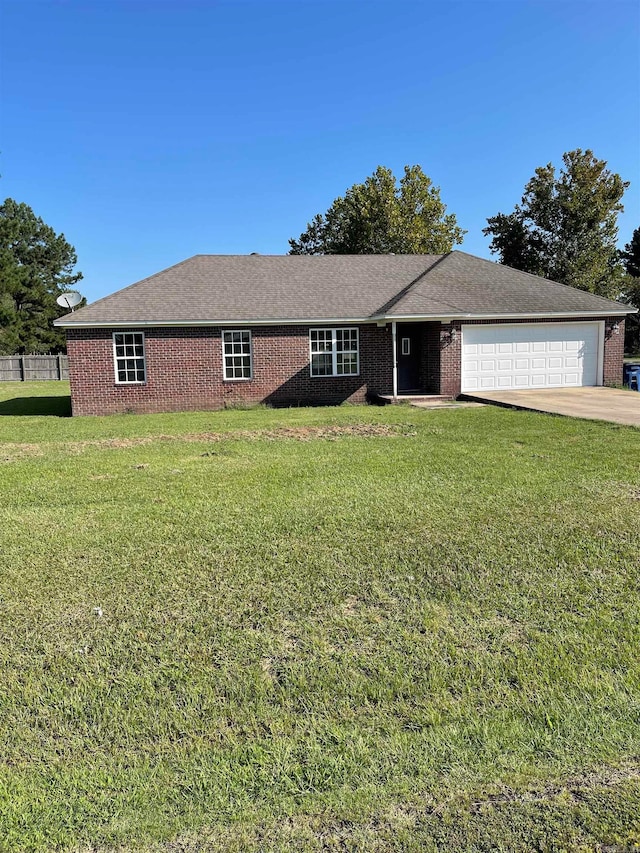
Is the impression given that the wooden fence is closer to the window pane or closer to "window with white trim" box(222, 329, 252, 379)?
"window with white trim" box(222, 329, 252, 379)

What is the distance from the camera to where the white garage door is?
17.3m

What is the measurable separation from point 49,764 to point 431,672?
6.21 feet

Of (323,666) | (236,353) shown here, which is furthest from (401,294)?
(323,666)

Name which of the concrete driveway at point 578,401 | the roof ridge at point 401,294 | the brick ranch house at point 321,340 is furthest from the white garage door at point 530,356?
the roof ridge at point 401,294

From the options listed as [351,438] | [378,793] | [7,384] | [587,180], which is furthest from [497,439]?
[587,180]

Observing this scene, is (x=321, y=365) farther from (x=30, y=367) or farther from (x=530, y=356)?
(x=30, y=367)

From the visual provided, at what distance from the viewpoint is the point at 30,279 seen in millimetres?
41844

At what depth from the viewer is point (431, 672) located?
3146mm

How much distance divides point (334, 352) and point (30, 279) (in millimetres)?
33412

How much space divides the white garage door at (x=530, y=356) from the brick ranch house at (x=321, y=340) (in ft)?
0.13

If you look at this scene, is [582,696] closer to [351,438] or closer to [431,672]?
[431,672]

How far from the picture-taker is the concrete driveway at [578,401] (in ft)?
38.5

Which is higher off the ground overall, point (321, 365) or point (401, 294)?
point (401, 294)

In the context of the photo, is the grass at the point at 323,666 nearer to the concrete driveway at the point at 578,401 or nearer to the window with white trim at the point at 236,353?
the concrete driveway at the point at 578,401
